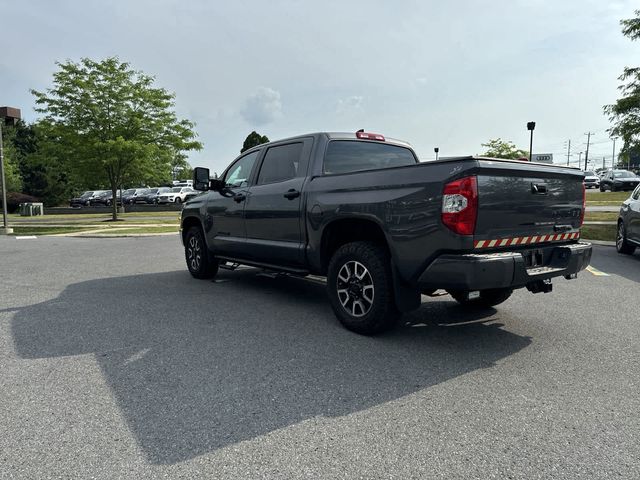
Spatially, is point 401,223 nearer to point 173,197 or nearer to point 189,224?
point 189,224

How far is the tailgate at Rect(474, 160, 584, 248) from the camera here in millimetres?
3895

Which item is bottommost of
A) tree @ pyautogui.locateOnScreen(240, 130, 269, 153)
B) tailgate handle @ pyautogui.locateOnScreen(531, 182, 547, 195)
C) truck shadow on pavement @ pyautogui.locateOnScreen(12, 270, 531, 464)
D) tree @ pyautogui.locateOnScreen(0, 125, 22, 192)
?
truck shadow on pavement @ pyautogui.locateOnScreen(12, 270, 531, 464)

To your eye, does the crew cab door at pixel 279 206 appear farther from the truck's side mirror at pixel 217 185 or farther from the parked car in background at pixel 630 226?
the parked car in background at pixel 630 226

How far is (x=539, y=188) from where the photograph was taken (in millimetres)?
4309

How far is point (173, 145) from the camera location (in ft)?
75.5

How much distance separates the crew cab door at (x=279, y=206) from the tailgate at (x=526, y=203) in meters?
2.14

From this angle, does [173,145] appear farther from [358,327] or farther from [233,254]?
[358,327]

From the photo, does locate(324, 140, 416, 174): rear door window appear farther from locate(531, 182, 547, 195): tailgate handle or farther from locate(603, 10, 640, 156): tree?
locate(603, 10, 640, 156): tree

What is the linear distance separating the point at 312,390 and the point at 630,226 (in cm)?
909

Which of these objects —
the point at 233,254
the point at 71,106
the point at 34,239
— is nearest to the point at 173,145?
the point at 71,106

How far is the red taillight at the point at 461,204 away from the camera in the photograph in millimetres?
3779

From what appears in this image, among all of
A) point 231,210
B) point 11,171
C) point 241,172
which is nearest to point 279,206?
point 231,210

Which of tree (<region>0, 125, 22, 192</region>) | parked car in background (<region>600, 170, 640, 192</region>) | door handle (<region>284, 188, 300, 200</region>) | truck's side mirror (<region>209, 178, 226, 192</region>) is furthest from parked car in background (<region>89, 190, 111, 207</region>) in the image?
door handle (<region>284, 188, 300, 200</region>)

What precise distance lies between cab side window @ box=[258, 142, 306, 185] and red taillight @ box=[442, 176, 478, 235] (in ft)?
7.08
